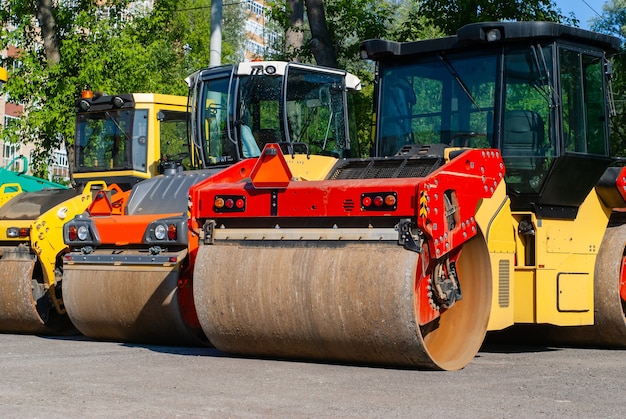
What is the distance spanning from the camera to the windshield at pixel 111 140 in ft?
52.3

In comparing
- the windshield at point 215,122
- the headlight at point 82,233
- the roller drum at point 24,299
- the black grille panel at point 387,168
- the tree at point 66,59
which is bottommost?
the roller drum at point 24,299

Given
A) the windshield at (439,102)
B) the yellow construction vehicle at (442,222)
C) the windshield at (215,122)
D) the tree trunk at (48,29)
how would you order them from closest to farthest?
the yellow construction vehicle at (442,222)
the windshield at (439,102)
the windshield at (215,122)
the tree trunk at (48,29)

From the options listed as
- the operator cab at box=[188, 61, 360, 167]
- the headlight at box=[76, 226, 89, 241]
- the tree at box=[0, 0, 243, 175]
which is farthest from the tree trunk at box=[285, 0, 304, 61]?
the headlight at box=[76, 226, 89, 241]

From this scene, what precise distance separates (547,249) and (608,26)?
5030 cm

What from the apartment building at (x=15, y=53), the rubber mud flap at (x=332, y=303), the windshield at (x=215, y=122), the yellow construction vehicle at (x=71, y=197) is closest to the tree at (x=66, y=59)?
the apartment building at (x=15, y=53)

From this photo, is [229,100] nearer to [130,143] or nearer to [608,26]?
[130,143]

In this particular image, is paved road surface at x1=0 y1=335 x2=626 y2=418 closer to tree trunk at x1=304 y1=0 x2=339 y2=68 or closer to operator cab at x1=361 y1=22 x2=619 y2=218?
operator cab at x1=361 y1=22 x2=619 y2=218

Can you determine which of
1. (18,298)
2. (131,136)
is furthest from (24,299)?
(131,136)

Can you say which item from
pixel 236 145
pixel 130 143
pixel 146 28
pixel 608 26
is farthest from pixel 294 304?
pixel 608 26

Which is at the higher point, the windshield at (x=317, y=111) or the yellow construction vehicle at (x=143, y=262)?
the windshield at (x=317, y=111)

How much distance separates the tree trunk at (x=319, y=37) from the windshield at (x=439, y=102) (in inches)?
296

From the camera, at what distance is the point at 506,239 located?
31.1 ft

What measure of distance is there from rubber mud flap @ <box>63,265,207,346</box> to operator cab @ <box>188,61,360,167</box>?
144 inches

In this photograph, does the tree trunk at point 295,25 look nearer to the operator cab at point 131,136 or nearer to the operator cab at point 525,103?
the operator cab at point 131,136
